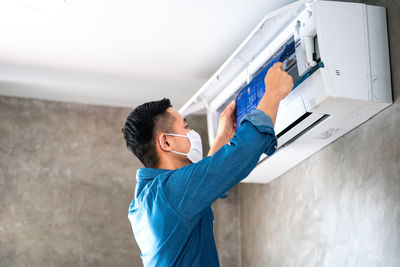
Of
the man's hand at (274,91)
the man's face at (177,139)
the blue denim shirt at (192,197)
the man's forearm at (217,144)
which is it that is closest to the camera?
the blue denim shirt at (192,197)

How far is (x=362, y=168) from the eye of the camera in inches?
86.5

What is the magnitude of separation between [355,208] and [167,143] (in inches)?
32.7

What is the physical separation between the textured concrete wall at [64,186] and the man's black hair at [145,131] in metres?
1.54

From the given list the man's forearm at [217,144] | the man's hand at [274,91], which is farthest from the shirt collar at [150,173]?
the man's forearm at [217,144]

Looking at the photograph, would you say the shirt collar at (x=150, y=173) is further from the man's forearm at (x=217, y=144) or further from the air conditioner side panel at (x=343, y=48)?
the air conditioner side panel at (x=343, y=48)

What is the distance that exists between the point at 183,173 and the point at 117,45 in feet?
4.55

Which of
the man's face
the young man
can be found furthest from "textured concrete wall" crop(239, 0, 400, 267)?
the man's face

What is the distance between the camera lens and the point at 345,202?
229 cm

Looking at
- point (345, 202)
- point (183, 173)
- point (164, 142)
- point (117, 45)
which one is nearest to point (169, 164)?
point (164, 142)

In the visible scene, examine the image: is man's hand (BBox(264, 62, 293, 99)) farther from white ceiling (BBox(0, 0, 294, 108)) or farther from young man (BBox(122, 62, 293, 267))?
white ceiling (BBox(0, 0, 294, 108))

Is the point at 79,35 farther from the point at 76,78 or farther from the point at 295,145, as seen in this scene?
the point at 295,145

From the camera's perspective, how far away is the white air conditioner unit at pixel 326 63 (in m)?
1.95

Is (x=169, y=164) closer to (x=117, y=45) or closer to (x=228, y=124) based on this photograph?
(x=228, y=124)

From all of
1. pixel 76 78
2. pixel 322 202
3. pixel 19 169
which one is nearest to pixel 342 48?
pixel 322 202
